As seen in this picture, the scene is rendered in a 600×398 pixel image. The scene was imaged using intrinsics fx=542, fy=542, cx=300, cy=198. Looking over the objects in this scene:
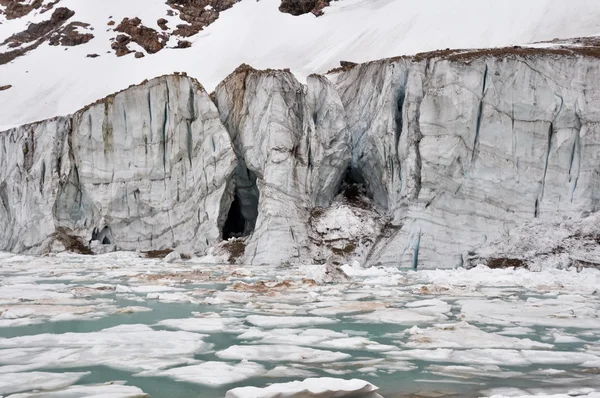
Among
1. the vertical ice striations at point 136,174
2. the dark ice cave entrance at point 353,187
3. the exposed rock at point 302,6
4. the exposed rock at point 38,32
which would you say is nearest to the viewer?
the dark ice cave entrance at point 353,187

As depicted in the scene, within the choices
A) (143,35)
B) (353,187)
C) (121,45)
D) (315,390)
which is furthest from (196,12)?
(315,390)

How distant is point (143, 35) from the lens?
58.4 metres

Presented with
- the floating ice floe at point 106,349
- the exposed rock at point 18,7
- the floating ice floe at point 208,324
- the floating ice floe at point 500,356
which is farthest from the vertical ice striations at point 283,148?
the exposed rock at point 18,7

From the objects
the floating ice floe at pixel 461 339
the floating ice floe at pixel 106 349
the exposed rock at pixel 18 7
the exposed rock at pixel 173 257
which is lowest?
the exposed rock at pixel 173 257

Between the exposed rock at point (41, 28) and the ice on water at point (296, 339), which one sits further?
the exposed rock at point (41, 28)

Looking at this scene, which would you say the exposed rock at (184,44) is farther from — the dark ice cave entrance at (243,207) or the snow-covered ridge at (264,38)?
the dark ice cave entrance at (243,207)

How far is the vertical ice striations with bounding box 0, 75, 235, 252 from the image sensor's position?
26.8 meters

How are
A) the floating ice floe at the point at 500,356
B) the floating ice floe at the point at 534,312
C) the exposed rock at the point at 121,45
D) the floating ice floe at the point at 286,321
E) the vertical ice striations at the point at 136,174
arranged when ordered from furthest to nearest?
the exposed rock at the point at 121,45, the vertical ice striations at the point at 136,174, the floating ice floe at the point at 534,312, the floating ice floe at the point at 286,321, the floating ice floe at the point at 500,356

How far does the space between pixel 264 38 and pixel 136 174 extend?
29.0 m

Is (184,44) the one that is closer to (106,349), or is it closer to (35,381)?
(106,349)

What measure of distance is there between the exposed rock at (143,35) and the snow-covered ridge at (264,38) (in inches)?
32.4

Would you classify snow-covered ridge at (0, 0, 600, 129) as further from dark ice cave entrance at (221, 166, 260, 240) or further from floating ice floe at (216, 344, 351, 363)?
floating ice floe at (216, 344, 351, 363)

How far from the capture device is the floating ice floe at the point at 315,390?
4.21 m

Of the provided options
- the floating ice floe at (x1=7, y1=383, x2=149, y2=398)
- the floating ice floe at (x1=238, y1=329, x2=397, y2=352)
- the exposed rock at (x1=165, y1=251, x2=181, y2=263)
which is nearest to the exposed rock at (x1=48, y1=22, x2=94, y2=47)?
the exposed rock at (x1=165, y1=251, x2=181, y2=263)
